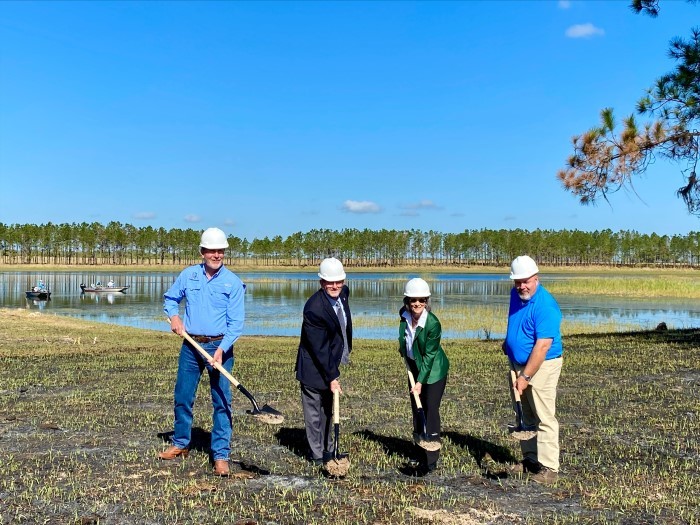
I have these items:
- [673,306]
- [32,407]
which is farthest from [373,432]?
[673,306]

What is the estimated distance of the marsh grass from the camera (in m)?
5.07

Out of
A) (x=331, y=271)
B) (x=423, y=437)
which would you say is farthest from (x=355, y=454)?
(x=331, y=271)

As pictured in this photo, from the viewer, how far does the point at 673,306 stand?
42.1 metres

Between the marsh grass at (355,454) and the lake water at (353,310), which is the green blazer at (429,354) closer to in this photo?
the marsh grass at (355,454)

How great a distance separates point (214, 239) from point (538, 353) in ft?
10.5

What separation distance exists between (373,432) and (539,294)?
2.99 m

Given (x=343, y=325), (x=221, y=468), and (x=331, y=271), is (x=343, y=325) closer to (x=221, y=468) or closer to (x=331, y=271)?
(x=331, y=271)

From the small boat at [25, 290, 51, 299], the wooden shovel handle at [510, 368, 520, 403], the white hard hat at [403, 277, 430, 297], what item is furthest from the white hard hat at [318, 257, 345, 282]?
the small boat at [25, 290, 51, 299]

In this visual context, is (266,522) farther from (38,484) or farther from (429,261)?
(429,261)

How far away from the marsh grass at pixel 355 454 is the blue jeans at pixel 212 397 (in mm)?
295

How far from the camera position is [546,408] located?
5.71 m

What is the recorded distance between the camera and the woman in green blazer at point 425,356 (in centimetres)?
598

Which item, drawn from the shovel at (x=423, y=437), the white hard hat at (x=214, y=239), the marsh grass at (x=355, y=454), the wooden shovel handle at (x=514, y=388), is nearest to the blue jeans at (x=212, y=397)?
the marsh grass at (x=355, y=454)

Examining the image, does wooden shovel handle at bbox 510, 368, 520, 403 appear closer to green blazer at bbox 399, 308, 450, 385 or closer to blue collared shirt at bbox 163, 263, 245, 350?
green blazer at bbox 399, 308, 450, 385
